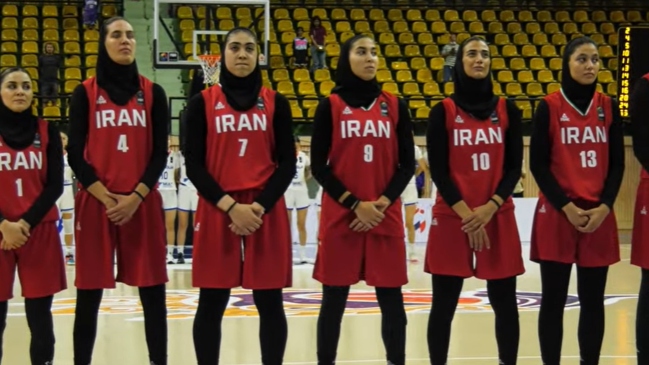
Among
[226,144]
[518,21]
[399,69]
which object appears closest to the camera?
[226,144]

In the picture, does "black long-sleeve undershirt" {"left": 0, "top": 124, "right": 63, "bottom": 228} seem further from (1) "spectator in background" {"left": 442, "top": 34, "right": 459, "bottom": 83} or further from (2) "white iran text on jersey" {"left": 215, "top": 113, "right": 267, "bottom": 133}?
(1) "spectator in background" {"left": 442, "top": 34, "right": 459, "bottom": 83}

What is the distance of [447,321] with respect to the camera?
5.61 m

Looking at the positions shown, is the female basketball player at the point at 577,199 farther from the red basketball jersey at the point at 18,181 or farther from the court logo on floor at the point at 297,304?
the court logo on floor at the point at 297,304

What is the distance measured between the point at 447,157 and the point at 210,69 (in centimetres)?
866

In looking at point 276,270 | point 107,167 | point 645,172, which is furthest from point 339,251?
point 645,172

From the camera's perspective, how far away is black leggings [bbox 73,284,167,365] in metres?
5.50

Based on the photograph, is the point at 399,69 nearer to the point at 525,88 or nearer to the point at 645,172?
the point at 525,88

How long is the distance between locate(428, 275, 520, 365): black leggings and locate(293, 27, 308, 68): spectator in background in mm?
14070

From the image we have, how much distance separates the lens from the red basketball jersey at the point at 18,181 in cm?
556

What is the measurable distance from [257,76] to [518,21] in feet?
56.7

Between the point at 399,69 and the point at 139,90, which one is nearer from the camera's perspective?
the point at 139,90

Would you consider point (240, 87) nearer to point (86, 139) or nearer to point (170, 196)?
point (86, 139)

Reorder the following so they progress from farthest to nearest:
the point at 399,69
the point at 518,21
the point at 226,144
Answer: the point at 518,21, the point at 399,69, the point at 226,144

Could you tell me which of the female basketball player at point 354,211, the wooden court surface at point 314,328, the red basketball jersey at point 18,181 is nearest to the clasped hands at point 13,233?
the red basketball jersey at point 18,181
